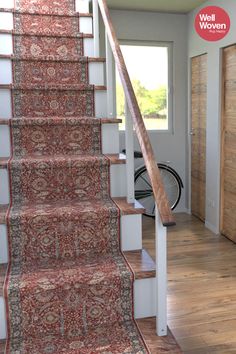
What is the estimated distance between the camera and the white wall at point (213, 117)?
3.73m

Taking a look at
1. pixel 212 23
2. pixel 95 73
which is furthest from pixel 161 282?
pixel 212 23

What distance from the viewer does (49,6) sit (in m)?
3.20

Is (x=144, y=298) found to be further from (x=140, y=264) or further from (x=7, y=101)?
(x=7, y=101)

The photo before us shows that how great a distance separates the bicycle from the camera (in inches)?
173

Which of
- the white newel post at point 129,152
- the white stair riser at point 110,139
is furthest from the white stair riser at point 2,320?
the white stair riser at point 110,139

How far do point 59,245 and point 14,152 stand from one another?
0.74m

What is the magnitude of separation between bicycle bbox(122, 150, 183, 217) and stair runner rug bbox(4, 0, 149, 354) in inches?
77.7

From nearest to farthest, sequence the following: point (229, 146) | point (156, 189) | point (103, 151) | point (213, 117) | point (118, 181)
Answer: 1. point (156, 189)
2. point (118, 181)
3. point (103, 151)
4. point (229, 146)
5. point (213, 117)

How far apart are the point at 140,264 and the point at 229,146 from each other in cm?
238

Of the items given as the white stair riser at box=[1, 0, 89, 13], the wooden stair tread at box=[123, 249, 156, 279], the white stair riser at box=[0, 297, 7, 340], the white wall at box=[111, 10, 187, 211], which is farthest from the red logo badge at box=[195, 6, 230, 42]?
the white stair riser at box=[0, 297, 7, 340]

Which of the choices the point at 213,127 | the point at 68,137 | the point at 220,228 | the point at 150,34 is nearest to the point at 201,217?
the point at 220,228

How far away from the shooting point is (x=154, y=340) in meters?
1.51

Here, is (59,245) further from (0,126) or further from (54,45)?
(54,45)

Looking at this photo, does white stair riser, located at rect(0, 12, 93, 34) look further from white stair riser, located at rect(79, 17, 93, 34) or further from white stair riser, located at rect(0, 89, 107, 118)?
white stair riser, located at rect(0, 89, 107, 118)
